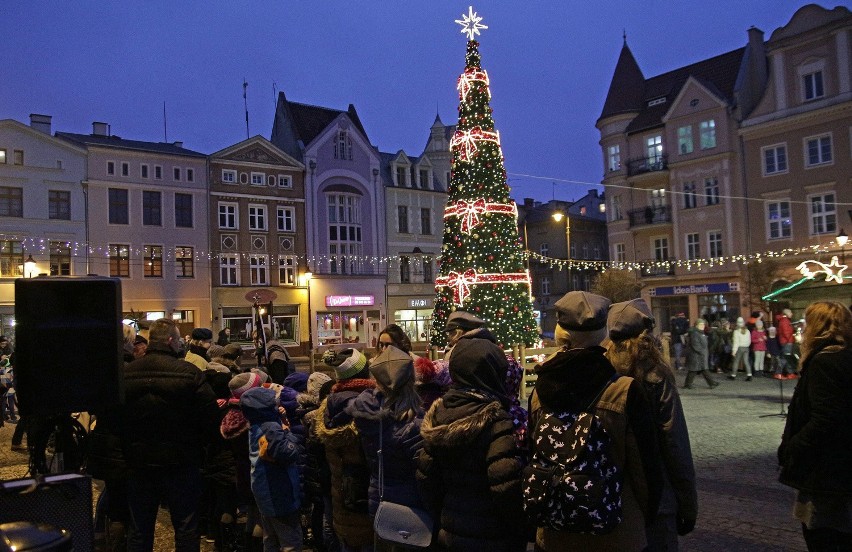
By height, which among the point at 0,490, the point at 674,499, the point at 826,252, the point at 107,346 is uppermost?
the point at 826,252

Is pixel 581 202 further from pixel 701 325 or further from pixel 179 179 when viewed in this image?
pixel 701 325

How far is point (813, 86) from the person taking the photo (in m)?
29.7

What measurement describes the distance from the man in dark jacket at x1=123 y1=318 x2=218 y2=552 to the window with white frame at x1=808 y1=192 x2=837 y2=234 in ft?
101

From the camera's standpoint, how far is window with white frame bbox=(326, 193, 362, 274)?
39.6 metres

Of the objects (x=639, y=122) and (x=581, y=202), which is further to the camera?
(x=581, y=202)

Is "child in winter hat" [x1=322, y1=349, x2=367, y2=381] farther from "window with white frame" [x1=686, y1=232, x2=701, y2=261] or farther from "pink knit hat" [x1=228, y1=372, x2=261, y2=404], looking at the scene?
"window with white frame" [x1=686, y1=232, x2=701, y2=261]

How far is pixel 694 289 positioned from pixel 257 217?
2408 centimetres

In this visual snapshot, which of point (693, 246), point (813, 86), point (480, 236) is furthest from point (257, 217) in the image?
point (813, 86)

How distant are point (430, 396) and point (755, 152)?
32.3 metres

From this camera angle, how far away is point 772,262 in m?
29.9

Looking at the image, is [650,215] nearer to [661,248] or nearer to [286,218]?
[661,248]

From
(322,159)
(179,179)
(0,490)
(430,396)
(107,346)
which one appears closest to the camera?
(0,490)

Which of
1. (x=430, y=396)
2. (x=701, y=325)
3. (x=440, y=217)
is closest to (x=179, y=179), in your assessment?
(x=440, y=217)

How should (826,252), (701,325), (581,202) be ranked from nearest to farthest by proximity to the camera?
1. (701,325)
2. (826,252)
3. (581,202)
